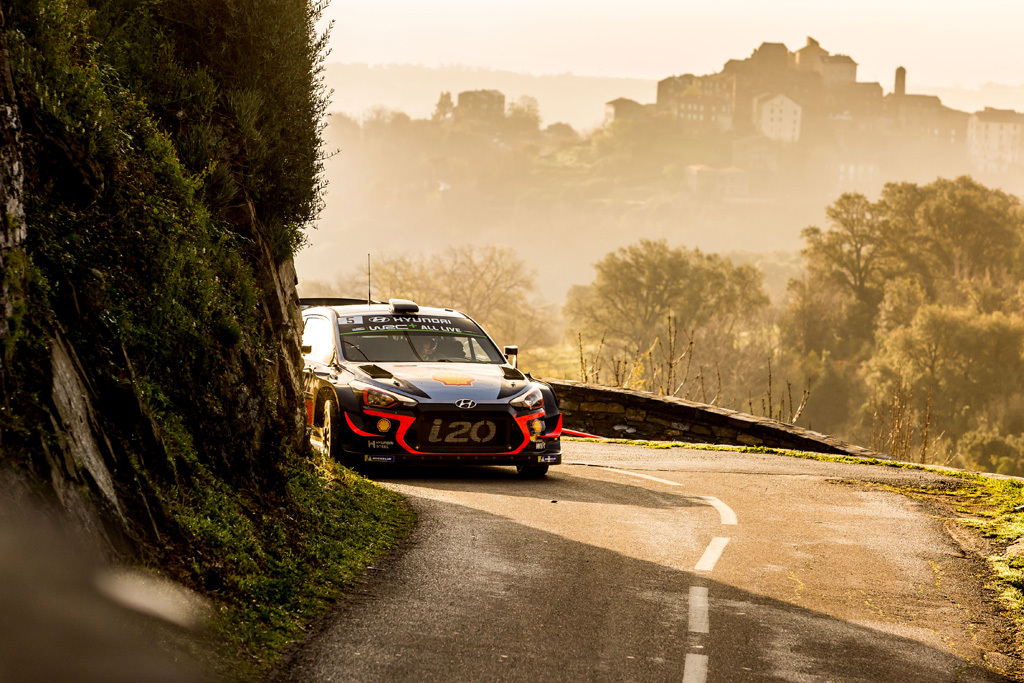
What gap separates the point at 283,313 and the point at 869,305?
76644 mm

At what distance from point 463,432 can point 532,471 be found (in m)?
1.14

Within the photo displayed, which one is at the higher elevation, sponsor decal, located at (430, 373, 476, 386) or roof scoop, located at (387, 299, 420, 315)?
roof scoop, located at (387, 299, 420, 315)

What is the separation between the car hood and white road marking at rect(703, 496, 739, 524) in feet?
7.08

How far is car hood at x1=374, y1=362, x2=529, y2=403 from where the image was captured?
428 inches

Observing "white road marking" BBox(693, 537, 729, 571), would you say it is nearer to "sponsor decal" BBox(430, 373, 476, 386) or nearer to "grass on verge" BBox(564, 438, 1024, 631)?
"grass on verge" BBox(564, 438, 1024, 631)

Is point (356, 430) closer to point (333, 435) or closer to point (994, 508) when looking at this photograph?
point (333, 435)

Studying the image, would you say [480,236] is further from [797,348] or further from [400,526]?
[400,526]

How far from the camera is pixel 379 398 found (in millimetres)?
10820

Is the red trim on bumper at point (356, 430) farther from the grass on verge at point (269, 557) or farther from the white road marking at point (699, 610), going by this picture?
the white road marking at point (699, 610)

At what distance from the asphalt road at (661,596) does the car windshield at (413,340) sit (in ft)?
6.59

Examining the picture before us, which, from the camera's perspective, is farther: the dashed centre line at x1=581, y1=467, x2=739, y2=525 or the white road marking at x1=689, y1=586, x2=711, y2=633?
the dashed centre line at x1=581, y1=467, x2=739, y2=525

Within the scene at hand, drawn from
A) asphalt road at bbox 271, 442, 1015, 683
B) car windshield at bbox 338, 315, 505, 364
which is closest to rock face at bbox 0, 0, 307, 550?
asphalt road at bbox 271, 442, 1015, 683

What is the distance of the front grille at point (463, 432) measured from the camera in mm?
10750

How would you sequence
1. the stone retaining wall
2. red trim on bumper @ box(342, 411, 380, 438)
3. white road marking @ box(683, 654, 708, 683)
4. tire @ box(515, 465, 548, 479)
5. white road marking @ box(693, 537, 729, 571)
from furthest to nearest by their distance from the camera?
the stone retaining wall
tire @ box(515, 465, 548, 479)
red trim on bumper @ box(342, 411, 380, 438)
white road marking @ box(693, 537, 729, 571)
white road marking @ box(683, 654, 708, 683)
